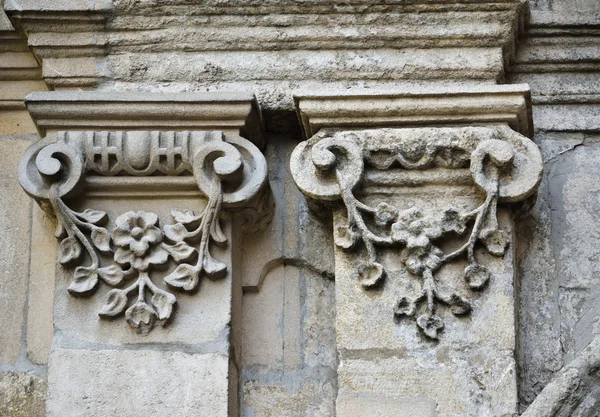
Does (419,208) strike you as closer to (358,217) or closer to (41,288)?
(358,217)

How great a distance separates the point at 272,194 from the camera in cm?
317

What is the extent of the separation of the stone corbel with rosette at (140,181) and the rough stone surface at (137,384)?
0.30 ft

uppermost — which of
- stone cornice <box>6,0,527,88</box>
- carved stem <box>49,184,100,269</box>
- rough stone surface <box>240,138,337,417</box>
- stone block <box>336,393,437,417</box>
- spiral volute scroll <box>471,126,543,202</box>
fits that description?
stone cornice <box>6,0,527,88</box>

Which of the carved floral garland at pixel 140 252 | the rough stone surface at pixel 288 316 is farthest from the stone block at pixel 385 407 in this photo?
the carved floral garland at pixel 140 252

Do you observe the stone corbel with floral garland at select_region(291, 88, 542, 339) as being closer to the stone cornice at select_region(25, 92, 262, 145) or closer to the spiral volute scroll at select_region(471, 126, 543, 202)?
the spiral volute scroll at select_region(471, 126, 543, 202)

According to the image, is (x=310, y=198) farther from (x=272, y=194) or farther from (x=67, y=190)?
(x=67, y=190)

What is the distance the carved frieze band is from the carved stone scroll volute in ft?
0.57

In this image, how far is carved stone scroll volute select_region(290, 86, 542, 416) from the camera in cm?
288

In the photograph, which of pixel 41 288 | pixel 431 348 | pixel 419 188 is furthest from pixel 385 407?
pixel 41 288

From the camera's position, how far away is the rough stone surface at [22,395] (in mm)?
3027

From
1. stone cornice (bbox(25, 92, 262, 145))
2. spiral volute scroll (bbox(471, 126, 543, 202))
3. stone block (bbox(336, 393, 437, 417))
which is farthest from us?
stone cornice (bbox(25, 92, 262, 145))

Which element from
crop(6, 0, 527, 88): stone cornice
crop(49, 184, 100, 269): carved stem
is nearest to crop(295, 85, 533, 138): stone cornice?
crop(6, 0, 527, 88): stone cornice

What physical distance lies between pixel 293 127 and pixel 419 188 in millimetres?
377

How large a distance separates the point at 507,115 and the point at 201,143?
2.30 feet
